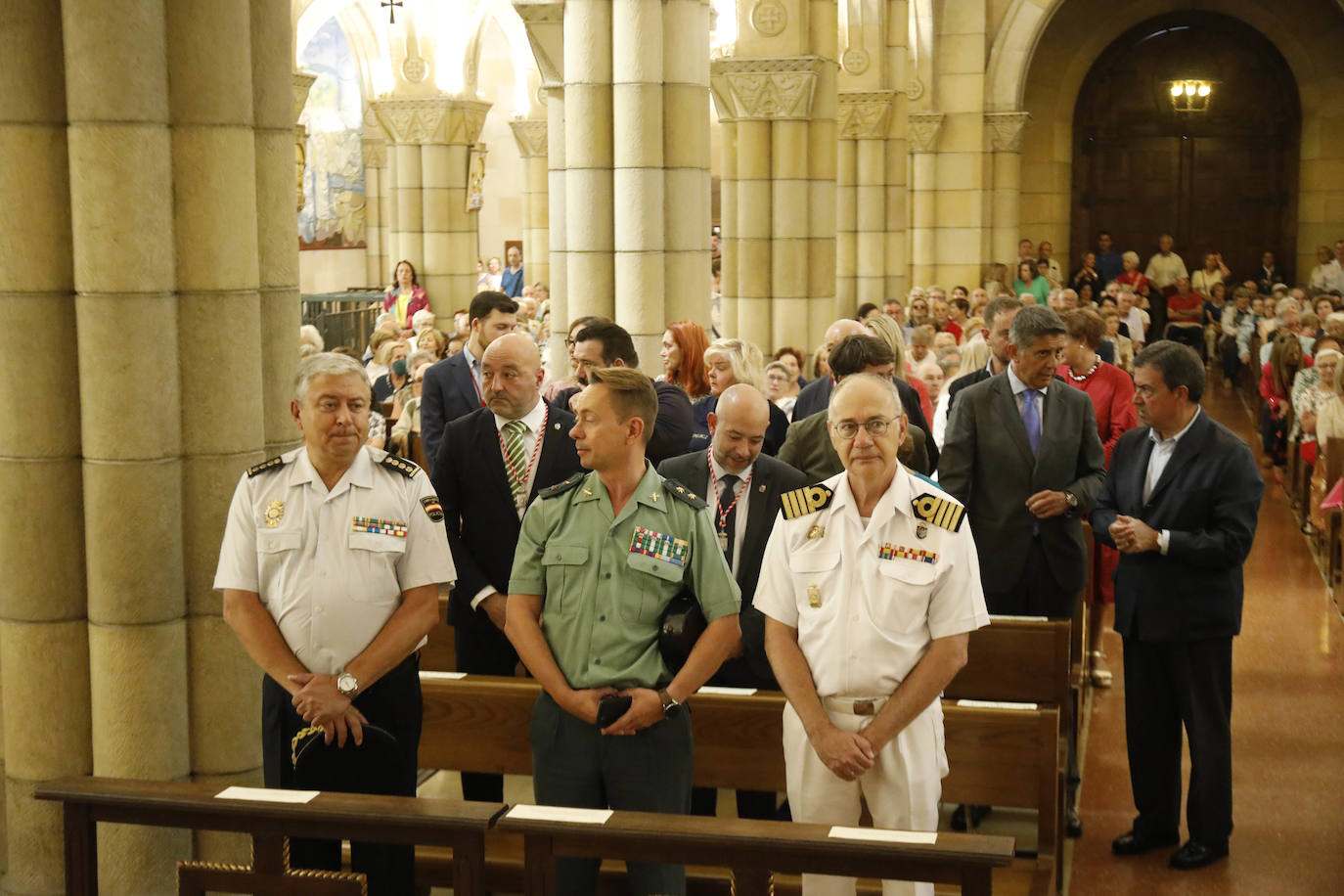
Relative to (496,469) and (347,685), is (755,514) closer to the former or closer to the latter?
(496,469)

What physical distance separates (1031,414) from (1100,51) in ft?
64.8

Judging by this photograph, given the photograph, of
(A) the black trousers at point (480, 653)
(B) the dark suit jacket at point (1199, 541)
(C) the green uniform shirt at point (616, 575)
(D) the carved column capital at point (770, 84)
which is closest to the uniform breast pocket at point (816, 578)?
(C) the green uniform shirt at point (616, 575)

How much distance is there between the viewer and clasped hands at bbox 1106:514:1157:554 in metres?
5.26

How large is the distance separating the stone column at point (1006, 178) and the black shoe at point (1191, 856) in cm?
1685

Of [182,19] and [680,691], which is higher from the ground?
[182,19]

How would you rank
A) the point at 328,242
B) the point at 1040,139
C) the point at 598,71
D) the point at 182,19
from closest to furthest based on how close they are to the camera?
the point at 182,19 < the point at 598,71 < the point at 1040,139 < the point at 328,242

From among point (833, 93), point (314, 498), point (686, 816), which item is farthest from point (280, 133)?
point (833, 93)

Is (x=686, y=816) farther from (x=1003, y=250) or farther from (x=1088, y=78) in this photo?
(x=1088, y=78)

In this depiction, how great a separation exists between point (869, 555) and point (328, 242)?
76.1 ft

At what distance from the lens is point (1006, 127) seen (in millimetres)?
21219

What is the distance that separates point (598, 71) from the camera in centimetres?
869

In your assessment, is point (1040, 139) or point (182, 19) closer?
point (182, 19)

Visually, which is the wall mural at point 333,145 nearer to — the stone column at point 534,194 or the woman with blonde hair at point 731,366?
the stone column at point 534,194

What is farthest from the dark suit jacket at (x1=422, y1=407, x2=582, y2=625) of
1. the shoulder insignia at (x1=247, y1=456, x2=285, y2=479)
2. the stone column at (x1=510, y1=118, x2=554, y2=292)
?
the stone column at (x1=510, y1=118, x2=554, y2=292)
